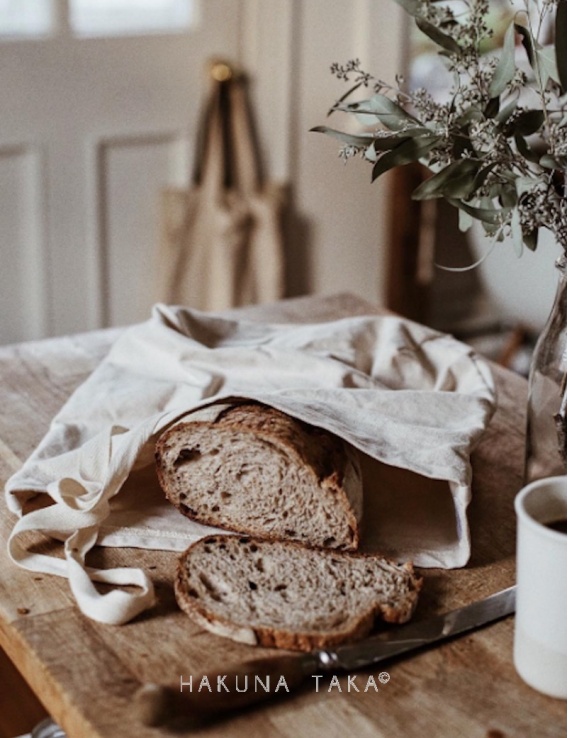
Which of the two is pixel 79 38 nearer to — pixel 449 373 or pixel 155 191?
pixel 155 191

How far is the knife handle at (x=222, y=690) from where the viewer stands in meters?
0.81

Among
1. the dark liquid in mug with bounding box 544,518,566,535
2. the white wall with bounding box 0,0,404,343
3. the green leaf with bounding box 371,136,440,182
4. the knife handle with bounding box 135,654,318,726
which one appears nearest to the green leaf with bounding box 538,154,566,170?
the green leaf with bounding box 371,136,440,182

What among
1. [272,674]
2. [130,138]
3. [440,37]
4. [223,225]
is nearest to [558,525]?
[272,674]

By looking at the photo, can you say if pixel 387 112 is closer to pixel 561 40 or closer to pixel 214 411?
pixel 561 40

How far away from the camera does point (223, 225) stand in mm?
2930

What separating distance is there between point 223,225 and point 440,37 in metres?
1.92

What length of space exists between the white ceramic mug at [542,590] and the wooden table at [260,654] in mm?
23

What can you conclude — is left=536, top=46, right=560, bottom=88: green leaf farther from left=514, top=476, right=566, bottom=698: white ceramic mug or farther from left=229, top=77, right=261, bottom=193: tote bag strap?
left=229, top=77, right=261, bottom=193: tote bag strap

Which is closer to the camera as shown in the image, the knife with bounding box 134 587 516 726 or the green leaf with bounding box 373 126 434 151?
the knife with bounding box 134 587 516 726

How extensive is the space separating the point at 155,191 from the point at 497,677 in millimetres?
2313

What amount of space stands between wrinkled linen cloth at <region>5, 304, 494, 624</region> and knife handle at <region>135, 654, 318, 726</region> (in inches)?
5.2

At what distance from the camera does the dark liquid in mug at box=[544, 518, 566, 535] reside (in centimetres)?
85

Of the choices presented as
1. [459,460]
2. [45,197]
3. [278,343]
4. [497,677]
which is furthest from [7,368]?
[45,197]

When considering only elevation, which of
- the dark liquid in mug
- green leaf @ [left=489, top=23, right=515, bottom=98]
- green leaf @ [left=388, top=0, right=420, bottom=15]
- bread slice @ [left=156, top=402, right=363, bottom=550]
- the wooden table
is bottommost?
the wooden table
